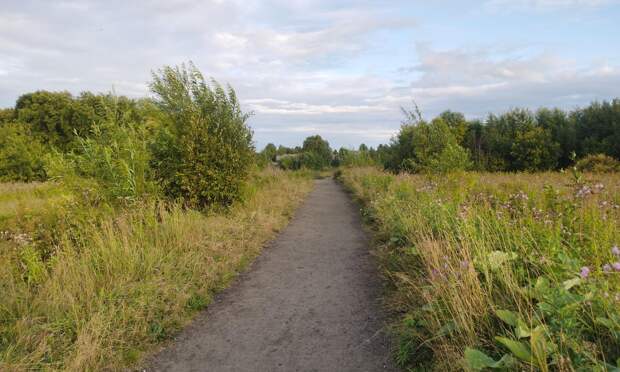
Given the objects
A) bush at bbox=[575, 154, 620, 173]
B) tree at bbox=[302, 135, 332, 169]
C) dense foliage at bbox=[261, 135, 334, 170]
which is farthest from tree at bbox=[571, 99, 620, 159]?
tree at bbox=[302, 135, 332, 169]

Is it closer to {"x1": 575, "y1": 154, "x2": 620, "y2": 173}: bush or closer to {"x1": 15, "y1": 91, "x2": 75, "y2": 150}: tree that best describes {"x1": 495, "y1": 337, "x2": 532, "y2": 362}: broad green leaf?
{"x1": 575, "y1": 154, "x2": 620, "y2": 173}: bush

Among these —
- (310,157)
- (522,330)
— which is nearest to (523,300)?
(522,330)

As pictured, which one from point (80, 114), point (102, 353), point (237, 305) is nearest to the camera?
point (102, 353)

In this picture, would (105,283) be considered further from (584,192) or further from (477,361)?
(584,192)

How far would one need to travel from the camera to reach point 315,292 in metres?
5.21

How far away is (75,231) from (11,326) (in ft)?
10.1

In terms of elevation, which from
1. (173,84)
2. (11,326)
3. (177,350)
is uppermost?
(173,84)

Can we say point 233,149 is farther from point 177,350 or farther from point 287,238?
point 177,350

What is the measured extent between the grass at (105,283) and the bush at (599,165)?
68.9 ft

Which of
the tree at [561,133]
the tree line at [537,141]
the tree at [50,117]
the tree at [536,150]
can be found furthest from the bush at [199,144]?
the tree at [50,117]

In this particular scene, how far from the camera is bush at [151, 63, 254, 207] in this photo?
9930mm

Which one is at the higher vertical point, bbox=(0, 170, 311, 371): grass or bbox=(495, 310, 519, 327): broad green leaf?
bbox=(495, 310, 519, 327): broad green leaf

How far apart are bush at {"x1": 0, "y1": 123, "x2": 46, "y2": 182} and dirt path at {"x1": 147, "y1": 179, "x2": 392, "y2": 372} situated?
3521 cm

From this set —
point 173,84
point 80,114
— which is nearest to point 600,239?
point 173,84
